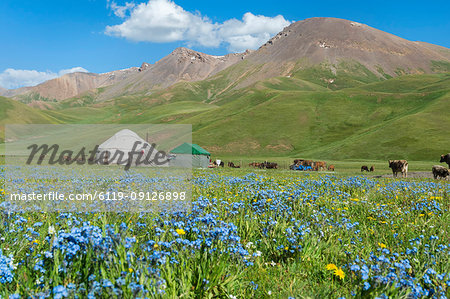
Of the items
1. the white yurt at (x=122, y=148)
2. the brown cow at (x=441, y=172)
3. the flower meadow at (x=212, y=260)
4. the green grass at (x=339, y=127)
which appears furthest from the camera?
the green grass at (x=339, y=127)

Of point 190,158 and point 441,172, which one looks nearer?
point 441,172

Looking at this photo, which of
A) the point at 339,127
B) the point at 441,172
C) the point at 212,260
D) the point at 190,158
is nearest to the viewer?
the point at 212,260

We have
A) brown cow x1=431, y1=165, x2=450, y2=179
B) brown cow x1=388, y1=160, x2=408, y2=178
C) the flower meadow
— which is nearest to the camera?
the flower meadow

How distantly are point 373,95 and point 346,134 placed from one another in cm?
4523

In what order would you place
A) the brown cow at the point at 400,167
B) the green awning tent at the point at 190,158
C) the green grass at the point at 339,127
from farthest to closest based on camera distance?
1. the green grass at the point at 339,127
2. the green awning tent at the point at 190,158
3. the brown cow at the point at 400,167

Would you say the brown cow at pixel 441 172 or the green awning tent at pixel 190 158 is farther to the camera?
the green awning tent at pixel 190 158

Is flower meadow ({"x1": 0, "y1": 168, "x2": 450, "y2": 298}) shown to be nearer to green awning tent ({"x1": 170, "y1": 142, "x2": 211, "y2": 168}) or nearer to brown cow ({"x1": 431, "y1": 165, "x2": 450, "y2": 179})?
brown cow ({"x1": 431, "y1": 165, "x2": 450, "y2": 179})

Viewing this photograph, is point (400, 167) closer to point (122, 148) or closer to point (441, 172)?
point (441, 172)

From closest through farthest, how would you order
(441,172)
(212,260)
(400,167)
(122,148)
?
(212,260) → (441,172) → (400,167) → (122,148)

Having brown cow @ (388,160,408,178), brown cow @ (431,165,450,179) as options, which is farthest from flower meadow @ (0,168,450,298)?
brown cow @ (388,160,408,178)

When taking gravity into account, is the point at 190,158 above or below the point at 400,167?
below

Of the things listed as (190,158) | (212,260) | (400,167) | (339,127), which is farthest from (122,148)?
(339,127)

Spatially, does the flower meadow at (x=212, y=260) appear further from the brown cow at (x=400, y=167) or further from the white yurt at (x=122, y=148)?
the white yurt at (x=122, y=148)

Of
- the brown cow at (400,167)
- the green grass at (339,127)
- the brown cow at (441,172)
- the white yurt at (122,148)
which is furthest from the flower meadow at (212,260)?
the green grass at (339,127)
